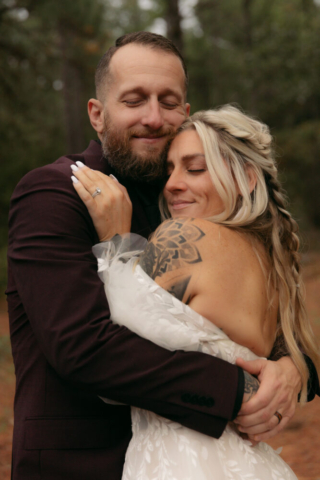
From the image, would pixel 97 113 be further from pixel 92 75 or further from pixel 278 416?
pixel 92 75

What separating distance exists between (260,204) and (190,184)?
14.3 inches

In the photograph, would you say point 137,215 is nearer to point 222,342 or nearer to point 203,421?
point 222,342

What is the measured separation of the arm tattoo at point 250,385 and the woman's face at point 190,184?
821mm

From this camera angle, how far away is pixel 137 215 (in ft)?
8.23

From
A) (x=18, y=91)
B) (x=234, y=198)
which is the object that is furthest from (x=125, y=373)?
(x=18, y=91)

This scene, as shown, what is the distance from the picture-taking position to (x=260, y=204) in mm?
2342

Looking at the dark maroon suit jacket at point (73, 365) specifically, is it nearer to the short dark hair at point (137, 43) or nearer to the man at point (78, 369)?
the man at point (78, 369)

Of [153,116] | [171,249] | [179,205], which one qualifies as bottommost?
[171,249]

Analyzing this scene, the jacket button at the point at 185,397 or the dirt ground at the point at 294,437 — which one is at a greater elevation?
the jacket button at the point at 185,397

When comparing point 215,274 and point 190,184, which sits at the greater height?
point 190,184

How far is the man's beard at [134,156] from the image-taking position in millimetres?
2588

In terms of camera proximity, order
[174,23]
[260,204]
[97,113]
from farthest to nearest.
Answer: [174,23], [97,113], [260,204]

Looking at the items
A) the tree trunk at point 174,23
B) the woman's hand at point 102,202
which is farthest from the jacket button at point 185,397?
the tree trunk at point 174,23

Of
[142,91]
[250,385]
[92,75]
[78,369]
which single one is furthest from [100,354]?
[92,75]
